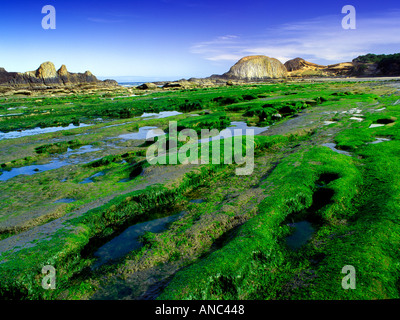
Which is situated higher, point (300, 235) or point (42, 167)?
point (42, 167)

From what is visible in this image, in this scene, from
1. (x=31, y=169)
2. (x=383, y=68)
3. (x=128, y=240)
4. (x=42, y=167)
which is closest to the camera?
(x=128, y=240)

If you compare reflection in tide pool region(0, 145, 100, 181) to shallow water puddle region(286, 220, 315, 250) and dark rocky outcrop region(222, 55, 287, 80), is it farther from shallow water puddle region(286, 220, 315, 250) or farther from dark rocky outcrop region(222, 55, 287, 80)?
dark rocky outcrop region(222, 55, 287, 80)

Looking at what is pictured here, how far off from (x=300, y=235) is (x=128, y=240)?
546 centimetres

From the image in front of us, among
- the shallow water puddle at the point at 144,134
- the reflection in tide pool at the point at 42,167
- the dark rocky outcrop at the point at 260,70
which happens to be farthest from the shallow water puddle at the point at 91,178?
the dark rocky outcrop at the point at 260,70

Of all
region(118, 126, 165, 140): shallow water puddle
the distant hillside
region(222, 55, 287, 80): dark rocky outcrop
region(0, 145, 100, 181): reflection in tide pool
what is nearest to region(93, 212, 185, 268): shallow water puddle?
region(0, 145, 100, 181): reflection in tide pool

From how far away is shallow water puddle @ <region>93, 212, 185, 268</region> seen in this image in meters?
7.02

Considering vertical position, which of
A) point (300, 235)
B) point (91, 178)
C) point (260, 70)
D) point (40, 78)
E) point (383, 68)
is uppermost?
point (260, 70)

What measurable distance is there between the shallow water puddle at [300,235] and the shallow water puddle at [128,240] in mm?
3921

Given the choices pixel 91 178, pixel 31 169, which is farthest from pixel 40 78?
pixel 91 178

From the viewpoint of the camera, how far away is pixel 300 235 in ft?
23.9

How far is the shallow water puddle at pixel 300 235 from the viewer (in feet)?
22.6

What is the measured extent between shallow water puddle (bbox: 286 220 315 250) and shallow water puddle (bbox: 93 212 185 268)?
392 cm

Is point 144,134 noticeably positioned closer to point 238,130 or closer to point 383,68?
point 238,130

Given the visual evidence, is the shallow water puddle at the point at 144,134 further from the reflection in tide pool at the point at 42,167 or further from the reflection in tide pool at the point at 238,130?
the reflection in tide pool at the point at 238,130
